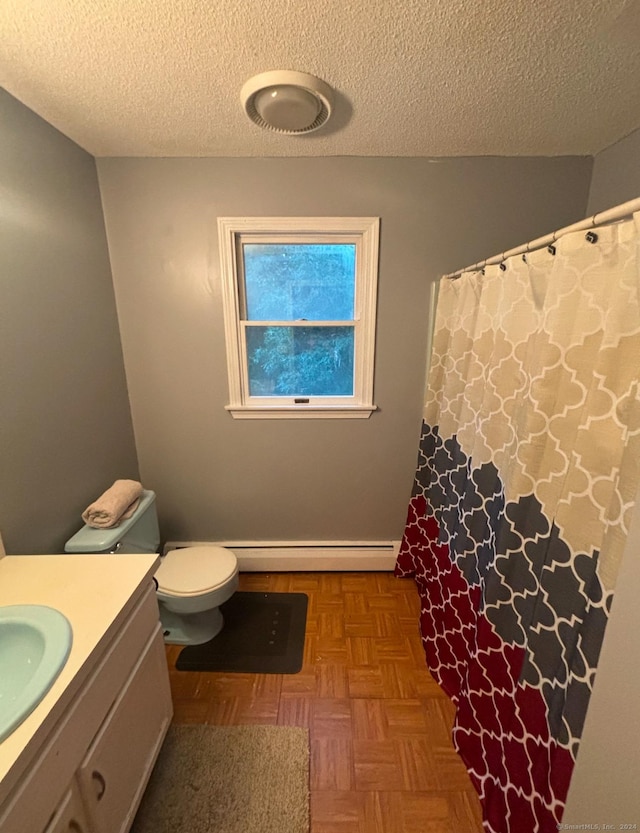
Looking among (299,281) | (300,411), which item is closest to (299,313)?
(299,281)

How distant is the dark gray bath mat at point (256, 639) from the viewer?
62.3 inches

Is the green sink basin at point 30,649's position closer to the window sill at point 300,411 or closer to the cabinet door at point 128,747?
the cabinet door at point 128,747

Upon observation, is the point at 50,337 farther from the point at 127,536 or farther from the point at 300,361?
the point at 300,361

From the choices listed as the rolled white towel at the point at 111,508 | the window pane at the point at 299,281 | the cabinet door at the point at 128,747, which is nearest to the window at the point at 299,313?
the window pane at the point at 299,281

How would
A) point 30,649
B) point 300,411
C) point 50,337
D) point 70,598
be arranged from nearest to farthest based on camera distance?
point 30,649 → point 70,598 → point 50,337 → point 300,411

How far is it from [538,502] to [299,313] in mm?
1393

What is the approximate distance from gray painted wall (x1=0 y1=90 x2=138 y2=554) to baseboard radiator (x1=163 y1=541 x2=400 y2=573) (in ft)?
2.85

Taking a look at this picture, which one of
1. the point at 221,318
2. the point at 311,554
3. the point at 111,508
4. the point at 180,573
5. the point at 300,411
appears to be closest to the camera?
the point at 111,508

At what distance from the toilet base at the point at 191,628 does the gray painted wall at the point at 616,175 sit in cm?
258

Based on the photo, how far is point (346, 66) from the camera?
1.07 m

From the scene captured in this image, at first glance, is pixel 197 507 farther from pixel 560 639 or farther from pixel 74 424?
pixel 560 639

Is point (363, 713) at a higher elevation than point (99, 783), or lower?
lower

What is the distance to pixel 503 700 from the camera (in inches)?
42.3

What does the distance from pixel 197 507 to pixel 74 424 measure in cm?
84
